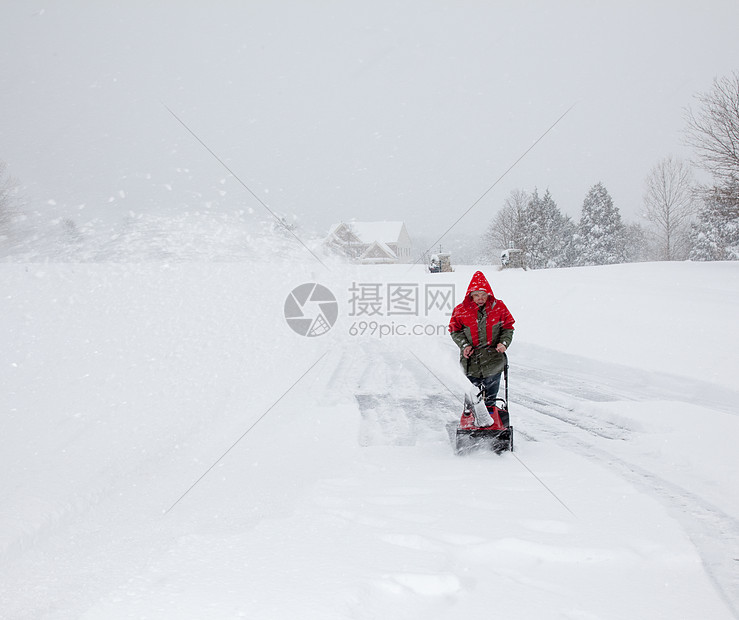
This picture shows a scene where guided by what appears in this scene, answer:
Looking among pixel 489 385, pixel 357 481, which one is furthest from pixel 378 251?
pixel 357 481

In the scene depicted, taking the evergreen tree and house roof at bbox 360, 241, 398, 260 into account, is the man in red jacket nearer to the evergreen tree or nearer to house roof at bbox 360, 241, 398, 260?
house roof at bbox 360, 241, 398, 260

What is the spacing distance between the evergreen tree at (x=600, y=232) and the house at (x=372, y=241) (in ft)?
74.1

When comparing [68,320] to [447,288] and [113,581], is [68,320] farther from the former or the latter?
[447,288]

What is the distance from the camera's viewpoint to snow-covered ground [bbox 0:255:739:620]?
297 cm

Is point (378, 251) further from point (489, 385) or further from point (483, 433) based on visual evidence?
point (483, 433)

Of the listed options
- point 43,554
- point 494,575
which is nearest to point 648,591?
point 494,575

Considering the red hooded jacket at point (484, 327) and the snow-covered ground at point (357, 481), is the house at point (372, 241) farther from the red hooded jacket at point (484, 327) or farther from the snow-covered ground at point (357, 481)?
the red hooded jacket at point (484, 327)

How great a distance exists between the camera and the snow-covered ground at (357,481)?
2973mm

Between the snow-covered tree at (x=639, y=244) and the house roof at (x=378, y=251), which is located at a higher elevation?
the snow-covered tree at (x=639, y=244)

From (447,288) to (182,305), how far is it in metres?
14.7

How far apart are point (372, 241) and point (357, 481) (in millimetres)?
59116

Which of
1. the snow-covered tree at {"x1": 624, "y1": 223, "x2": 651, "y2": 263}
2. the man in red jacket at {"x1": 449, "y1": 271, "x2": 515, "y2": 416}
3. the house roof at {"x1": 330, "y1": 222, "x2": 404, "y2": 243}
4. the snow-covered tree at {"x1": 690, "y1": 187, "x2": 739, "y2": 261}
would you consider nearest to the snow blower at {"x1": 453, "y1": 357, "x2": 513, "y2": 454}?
the man in red jacket at {"x1": 449, "y1": 271, "x2": 515, "y2": 416}

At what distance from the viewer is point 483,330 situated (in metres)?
5.72

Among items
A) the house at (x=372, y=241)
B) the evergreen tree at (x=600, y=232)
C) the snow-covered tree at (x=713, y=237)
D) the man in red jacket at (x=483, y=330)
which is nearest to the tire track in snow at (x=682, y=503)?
the man in red jacket at (x=483, y=330)
